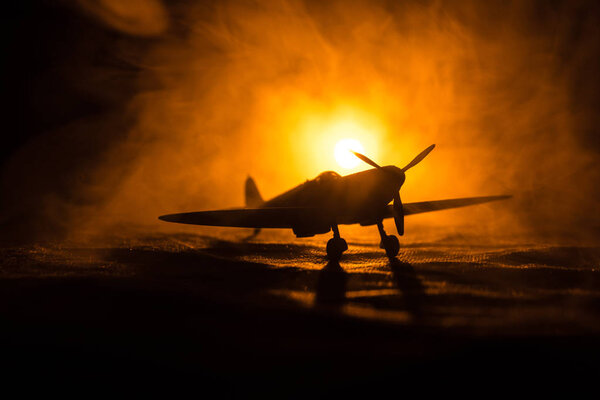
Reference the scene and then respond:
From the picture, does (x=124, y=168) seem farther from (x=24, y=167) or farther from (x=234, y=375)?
(x=234, y=375)

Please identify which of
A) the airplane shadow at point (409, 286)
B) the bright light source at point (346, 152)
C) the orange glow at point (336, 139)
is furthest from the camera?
the orange glow at point (336, 139)

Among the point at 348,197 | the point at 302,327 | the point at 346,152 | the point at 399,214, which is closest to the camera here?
the point at 302,327

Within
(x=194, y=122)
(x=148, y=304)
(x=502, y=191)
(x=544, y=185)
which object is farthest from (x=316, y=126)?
(x=148, y=304)

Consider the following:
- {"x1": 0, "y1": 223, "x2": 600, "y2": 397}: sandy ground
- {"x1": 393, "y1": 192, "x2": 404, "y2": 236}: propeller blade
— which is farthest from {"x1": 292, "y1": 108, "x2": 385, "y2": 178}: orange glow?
{"x1": 0, "y1": 223, "x2": 600, "y2": 397}: sandy ground

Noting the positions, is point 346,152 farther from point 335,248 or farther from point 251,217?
point 251,217

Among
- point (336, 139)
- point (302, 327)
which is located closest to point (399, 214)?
point (302, 327)

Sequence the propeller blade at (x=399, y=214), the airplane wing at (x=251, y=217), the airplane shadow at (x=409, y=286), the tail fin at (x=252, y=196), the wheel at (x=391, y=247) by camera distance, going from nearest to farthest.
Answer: the airplane shadow at (x=409, y=286) < the airplane wing at (x=251, y=217) < the propeller blade at (x=399, y=214) < the wheel at (x=391, y=247) < the tail fin at (x=252, y=196)

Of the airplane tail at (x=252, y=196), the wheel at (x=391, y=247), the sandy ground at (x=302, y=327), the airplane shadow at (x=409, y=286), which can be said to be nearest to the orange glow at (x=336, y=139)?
the airplane tail at (x=252, y=196)

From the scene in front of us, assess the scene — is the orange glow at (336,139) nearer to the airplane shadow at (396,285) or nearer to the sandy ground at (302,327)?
the airplane shadow at (396,285)
